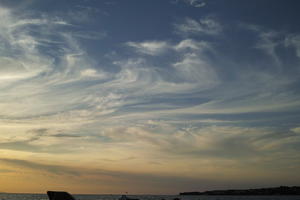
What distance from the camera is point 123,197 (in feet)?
298

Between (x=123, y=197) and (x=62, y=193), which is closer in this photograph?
(x=62, y=193)

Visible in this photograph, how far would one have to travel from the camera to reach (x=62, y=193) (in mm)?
49969

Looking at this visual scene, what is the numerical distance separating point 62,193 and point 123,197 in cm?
4334
